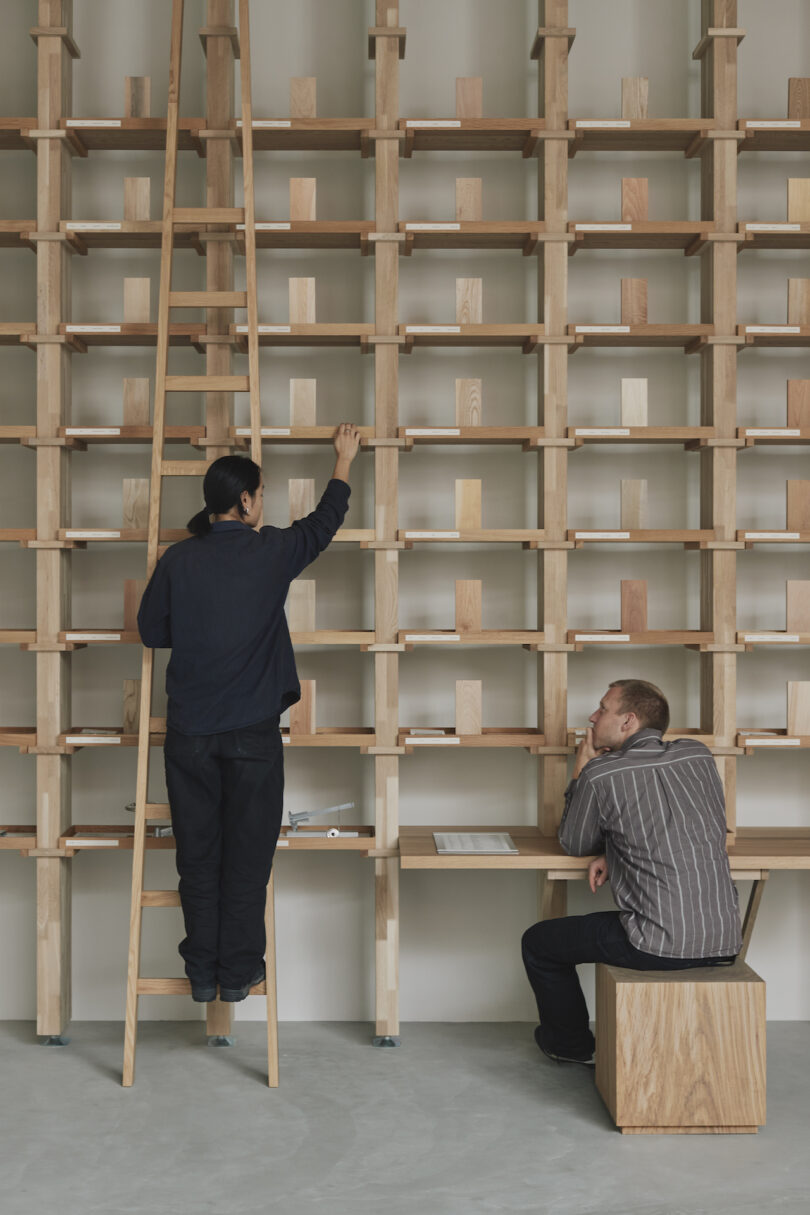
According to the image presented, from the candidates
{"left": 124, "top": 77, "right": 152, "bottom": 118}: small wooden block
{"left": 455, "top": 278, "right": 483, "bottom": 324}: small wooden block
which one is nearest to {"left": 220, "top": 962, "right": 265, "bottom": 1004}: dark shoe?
{"left": 455, "top": 278, "right": 483, "bottom": 324}: small wooden block

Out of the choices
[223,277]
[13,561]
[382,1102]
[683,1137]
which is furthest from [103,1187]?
[223,277]

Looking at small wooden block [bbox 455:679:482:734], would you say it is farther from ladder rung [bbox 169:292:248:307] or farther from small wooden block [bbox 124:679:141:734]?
ladder rung [bbox 169:292:248:307]

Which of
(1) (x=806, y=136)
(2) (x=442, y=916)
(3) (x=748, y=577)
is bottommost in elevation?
(2) (x=442, y=916)

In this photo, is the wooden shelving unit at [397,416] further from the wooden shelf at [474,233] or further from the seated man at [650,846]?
the seated man at [650,846]

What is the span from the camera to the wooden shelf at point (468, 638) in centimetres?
383

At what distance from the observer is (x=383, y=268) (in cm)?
389

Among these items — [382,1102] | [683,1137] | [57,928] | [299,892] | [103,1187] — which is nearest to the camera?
[103,1187]

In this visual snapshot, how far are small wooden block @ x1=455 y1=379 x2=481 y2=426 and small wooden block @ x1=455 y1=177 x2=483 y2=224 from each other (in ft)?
1.81

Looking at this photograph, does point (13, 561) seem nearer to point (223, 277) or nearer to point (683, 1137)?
point (223, 277)

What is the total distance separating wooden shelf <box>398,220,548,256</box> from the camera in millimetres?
3863

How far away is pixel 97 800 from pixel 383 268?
2.13m

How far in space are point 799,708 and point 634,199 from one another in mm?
1803

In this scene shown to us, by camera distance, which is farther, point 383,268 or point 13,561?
point 13,561

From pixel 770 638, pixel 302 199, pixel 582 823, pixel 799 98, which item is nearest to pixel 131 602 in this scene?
pixel 302 199
